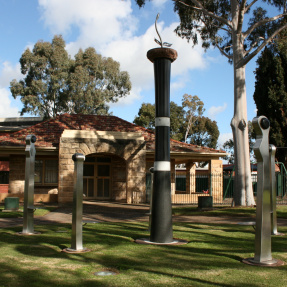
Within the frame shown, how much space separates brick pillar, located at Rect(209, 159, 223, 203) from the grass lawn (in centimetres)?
1248

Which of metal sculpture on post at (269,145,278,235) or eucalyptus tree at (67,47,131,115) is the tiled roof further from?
eucalyptus tree at (67,47,131,115)

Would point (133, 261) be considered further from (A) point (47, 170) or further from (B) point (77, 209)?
(A) point (47, 170)

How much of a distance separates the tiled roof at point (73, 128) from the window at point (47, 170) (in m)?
1.47

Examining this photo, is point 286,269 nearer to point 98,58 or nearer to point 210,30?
point 210,30

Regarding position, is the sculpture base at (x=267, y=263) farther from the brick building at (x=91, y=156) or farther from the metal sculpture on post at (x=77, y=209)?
the brick building at (x=91, y=156)

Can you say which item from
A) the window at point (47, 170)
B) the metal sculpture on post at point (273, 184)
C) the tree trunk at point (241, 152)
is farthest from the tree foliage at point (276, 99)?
the metal sculpture on post at point (273, 184)

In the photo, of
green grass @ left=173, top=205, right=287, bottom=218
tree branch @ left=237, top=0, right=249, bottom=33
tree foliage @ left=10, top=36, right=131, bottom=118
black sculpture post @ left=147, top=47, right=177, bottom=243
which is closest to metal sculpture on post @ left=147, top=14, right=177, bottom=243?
black sculpture post @ left=147, top=47, right=177, bottom=243

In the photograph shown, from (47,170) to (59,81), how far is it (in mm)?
18043

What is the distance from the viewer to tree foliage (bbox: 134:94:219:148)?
1789 inches

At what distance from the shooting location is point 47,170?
809 inches

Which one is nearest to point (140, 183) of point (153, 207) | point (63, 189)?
point (63, 189)

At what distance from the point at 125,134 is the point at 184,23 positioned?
6.38 metres

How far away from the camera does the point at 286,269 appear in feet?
17.1

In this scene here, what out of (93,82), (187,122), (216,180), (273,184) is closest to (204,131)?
Result: (187,122)
